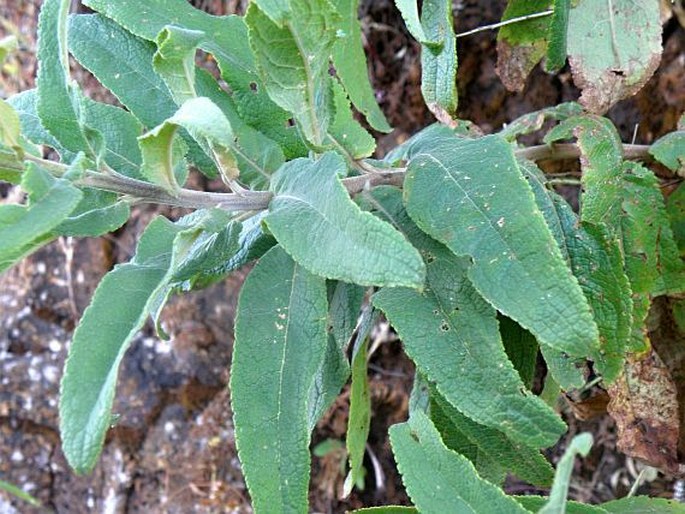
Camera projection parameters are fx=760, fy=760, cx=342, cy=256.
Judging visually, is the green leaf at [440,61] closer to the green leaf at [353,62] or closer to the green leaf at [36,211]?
the green leaf at [353,62]

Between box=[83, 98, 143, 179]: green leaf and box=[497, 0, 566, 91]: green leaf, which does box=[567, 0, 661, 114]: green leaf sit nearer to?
box=[497, 0, 566, 91]: green leaf

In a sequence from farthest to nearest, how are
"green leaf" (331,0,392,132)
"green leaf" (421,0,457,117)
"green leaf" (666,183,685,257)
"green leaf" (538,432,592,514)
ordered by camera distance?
"green leaf" (666,183,685,257), "green leaf" (331,0,392,132), "green leaf" (421,0,457,117), "green leaf" (538,432,592,514)

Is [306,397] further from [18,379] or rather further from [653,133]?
[18,379]

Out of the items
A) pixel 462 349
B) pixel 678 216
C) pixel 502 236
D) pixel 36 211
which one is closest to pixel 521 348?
pixel 462 349

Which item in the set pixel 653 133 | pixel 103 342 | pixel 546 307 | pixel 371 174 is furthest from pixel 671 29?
pixel 103 342

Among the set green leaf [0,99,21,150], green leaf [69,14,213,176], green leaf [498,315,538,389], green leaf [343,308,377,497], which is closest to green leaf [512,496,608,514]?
green leaf [498,315,538,389]

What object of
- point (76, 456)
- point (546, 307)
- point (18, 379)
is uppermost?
point (546, 307)

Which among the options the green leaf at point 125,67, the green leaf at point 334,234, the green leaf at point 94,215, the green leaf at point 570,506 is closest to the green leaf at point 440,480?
the green leaf at point 570,506
